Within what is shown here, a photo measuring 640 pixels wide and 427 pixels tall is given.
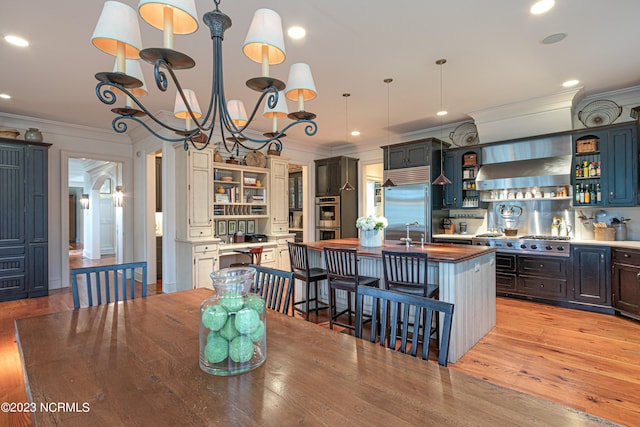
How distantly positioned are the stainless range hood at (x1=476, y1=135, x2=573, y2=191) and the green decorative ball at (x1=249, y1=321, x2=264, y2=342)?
195 inches

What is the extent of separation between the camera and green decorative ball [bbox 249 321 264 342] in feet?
3.84

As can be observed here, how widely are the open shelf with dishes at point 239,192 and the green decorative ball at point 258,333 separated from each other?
4.55 m

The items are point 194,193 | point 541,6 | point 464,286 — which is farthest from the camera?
point 194,193

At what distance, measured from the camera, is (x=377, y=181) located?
28.5 ft

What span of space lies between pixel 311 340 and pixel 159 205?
20.9ft

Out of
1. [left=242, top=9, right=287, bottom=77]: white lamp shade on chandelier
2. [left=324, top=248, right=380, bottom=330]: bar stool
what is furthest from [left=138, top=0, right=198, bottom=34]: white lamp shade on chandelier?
[left=324, top=248, right=380, bottom=330]: bar stool

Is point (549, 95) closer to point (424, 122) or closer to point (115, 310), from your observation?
point (424, 122)

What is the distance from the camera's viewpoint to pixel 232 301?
1.18 m

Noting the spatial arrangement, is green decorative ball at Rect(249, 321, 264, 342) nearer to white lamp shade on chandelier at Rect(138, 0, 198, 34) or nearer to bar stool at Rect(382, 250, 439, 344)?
white lamp shade on chandelier at Rect(138, 0, 198, 34)

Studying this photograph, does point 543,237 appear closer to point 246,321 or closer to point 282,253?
point 282,253

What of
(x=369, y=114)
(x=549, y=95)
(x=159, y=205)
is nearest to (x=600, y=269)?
(x=549, y=95)

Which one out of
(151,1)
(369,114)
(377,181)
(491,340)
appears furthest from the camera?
(377,181)

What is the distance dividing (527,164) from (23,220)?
781cm

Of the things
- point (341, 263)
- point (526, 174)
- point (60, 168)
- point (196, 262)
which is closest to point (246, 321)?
point (341, 263)
